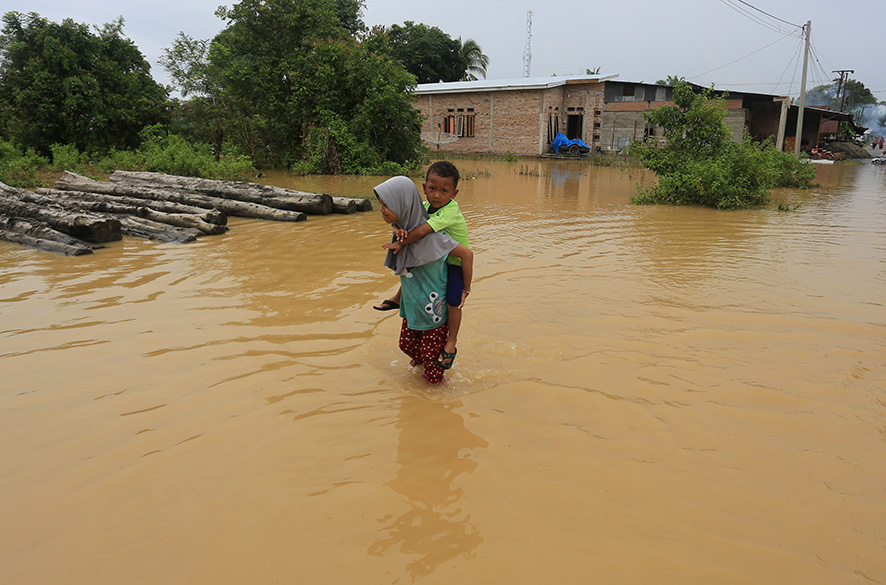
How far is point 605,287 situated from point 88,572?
4.99 m

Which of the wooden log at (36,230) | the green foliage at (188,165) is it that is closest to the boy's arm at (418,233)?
the wooden log at (36,230)

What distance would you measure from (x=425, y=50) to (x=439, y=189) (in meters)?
44.7

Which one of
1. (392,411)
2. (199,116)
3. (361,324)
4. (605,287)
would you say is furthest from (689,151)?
(199,116)

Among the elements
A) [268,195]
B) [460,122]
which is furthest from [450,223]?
[460,122]

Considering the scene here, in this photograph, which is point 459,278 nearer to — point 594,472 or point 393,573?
point 594,472

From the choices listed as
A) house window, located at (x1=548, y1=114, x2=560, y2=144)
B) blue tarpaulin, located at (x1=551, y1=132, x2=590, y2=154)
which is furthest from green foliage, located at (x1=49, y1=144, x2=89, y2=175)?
house window, located at (x1=548, y1=114, x2=560, y2=144)

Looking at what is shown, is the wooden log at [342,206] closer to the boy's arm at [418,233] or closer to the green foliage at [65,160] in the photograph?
the boy's arm at [418,233]

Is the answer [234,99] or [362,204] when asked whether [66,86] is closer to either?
[234,99]

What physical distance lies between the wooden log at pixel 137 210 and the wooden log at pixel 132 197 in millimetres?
127

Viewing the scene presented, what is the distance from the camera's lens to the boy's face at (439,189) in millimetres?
3234

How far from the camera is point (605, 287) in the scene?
5922mm

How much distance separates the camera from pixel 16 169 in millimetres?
12859

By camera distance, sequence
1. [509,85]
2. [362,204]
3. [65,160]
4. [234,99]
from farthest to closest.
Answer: [509,85]
[234,99]
[65,160]
[362,204]

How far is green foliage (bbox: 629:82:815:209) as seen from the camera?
12.5m
